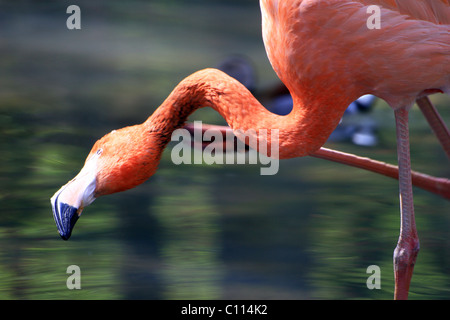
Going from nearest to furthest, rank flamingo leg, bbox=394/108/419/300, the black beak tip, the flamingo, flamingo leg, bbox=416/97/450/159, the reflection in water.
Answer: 1. the black beak tip
2. the flamingo
3. flamingo leg, bbox=394/108/419/300
4. the reflection in water
5. flamingo leg, bbox=416/97/450/159

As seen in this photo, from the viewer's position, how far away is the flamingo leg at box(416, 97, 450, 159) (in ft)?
12.2

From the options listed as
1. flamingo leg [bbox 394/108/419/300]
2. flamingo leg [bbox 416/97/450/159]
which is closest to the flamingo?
flamingo leg [bbox 394/108/419/300]

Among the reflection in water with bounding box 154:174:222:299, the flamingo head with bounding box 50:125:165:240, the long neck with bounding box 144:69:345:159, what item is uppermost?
the long neck with bounding box 144:69:345:159

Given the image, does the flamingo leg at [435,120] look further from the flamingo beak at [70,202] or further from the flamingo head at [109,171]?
the flamingo beak at [70,202]

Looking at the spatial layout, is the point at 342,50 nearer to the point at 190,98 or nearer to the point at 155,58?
the point at 190,98

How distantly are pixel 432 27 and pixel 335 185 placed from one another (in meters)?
2.09

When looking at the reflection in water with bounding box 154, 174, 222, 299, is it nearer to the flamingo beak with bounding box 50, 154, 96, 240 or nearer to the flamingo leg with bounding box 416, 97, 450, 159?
the flamingo beak with bounding box 50, 154, 96, 240

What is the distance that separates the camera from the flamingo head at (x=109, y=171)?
110 inches

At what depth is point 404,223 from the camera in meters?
3.35

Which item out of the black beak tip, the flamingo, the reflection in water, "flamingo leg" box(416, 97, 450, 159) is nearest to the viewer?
the black beak tip

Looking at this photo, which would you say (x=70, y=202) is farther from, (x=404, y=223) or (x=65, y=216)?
(x=404, y=223)

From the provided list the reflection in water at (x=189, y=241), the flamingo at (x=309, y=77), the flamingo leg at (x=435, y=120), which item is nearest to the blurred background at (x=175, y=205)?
the reflection in water at (x=189, y=241)

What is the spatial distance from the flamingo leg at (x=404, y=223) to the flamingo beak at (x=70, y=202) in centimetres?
139
